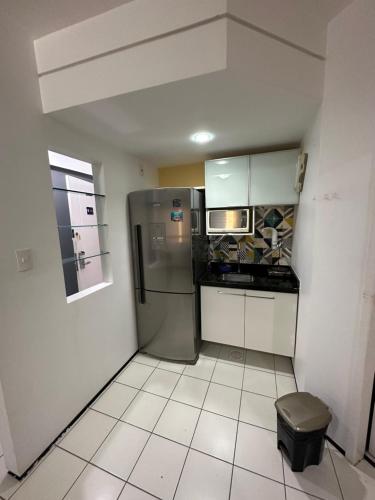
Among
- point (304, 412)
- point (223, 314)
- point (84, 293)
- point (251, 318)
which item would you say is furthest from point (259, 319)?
point (84, 293)

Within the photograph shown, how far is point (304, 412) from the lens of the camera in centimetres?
119

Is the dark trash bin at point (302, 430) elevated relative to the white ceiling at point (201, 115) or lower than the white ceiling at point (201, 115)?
lower

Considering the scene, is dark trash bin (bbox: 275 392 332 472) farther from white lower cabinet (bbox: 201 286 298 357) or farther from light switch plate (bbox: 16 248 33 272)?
light switch plate (bbox: 16 248 33 272)

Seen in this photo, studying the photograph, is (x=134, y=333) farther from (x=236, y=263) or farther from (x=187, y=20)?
(x=187, y=20)

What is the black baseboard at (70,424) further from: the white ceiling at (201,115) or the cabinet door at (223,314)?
the white ceiling at (201,115)

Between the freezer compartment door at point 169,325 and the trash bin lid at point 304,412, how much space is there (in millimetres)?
1006

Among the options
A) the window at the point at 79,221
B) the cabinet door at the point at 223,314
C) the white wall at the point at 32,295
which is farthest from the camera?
the cabinet door at the point at 223,314

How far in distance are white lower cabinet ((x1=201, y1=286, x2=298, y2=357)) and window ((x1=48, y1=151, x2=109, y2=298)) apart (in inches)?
46.5

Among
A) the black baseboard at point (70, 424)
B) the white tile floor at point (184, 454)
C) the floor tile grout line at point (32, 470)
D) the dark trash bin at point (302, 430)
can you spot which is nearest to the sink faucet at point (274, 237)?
the white tile floor at point (184, 454)

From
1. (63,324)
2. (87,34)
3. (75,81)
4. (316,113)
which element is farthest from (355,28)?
(63,324)

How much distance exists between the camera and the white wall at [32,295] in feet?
3.65

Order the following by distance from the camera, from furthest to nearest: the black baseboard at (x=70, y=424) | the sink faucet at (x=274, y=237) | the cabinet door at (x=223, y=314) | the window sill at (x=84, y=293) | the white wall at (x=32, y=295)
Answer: the sink faucet at (x=274, y=237) → the cabinet door at (x=223, y=314) → the window sill at (x=84, y=293) → the black baseboard at (x=70, y=424) → the white wall at (x=32, y=295)

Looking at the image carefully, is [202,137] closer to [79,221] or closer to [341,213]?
[341,213]

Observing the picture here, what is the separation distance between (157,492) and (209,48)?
2.33m
